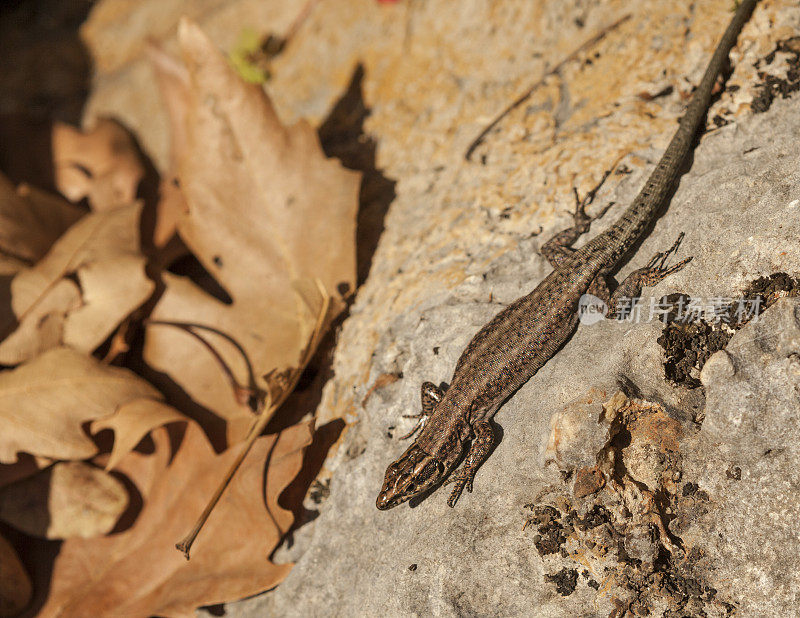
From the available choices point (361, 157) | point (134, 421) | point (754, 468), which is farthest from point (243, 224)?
point (754, 468)

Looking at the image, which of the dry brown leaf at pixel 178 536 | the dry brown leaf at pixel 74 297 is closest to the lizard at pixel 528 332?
the dry brown leaf at pixel 178 536

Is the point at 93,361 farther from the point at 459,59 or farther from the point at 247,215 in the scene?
the point at 459,59

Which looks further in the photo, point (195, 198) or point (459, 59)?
point (459, 59)

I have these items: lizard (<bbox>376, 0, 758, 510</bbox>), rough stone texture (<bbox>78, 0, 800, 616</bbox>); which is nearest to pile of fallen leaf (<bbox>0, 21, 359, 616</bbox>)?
rough stone texture (<bbox>78, 0, 800, 616</bbox>)

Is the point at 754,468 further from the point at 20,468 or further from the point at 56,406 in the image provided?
the point at 20,468

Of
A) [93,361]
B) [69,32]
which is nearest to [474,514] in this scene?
[93,361]

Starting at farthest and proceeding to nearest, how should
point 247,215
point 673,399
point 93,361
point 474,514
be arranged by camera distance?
point 247,215 → point 93,361 → point 474,514 → point 673,399

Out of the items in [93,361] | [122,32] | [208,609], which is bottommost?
[208,609]
